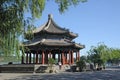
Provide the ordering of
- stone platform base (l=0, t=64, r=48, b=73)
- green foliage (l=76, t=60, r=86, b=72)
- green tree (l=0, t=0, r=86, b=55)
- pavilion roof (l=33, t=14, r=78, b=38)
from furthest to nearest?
pavilion roof (l=33, t=14, r=78, b=38)
green foliage (l=76, t=60, r=86, b=72)
stone platform base (l=0, t=64, r=48, b=73)
green tree (l=0, t=0, r=86, b=55)

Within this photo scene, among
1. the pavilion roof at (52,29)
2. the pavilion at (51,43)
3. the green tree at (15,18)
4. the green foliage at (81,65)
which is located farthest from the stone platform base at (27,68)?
the green tree at (15,18)

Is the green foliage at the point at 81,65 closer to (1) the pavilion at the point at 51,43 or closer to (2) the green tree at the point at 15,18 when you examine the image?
(1) the pavilion at the point at 51,43

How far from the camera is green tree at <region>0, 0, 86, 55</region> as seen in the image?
13.5 metres

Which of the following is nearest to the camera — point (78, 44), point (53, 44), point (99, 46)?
point (53, 44)

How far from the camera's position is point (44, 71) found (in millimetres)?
36156

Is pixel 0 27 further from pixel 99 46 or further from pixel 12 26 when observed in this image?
pixel 99 46

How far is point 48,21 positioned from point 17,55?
30353 millimetres

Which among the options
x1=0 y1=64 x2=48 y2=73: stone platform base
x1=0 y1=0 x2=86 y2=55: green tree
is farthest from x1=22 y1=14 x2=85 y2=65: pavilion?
x1=0 y1=0 x2=86 y2=55: green tree

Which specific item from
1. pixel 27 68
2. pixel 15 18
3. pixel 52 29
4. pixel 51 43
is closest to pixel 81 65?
pixel 51 43

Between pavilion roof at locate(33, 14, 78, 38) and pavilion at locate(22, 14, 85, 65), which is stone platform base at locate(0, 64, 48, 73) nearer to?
pavilion at locate(22, 14, 85, 65)

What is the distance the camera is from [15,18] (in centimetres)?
1383

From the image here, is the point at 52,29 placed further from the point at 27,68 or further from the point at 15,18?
the point at 15,18

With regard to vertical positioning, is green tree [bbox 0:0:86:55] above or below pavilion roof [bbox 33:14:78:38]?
below

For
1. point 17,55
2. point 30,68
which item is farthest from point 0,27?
point 30,68
